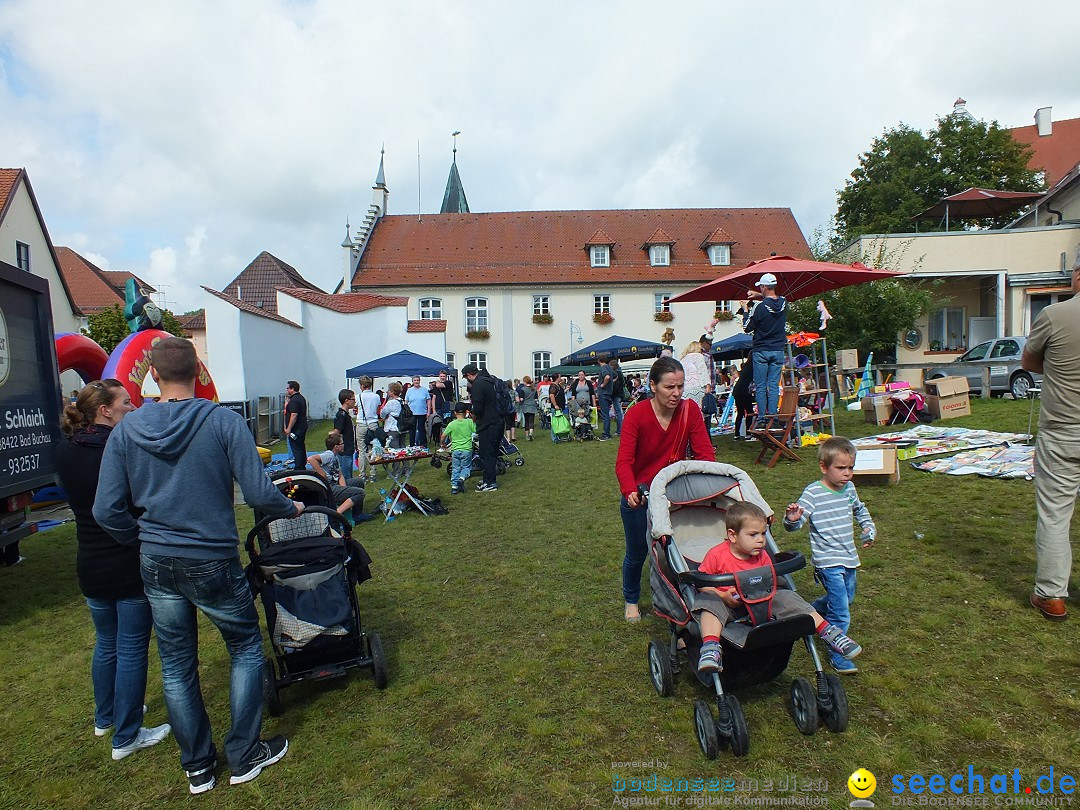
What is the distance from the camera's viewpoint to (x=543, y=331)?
36.3 meters

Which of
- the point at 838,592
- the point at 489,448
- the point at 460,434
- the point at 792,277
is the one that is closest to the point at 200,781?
the point at 838,592

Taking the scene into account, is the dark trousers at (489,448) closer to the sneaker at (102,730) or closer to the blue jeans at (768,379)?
the blue jeans at (768,379)

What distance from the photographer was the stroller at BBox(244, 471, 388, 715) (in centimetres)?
365

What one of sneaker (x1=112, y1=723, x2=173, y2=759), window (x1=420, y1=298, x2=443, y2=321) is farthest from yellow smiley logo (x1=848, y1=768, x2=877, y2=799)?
window (x1=420, y1=298, x2=443, y2=321)

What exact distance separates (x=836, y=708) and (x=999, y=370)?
16.4 metres

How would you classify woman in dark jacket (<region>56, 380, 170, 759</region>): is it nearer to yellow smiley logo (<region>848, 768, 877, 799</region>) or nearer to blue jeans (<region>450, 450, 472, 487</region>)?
yellow smiley logo (<region>848, 768, 877, 799</region>)

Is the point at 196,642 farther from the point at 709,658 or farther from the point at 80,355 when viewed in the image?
the point at 80,355

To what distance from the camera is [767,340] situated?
9430 mm

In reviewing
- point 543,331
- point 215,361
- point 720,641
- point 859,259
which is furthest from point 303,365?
point 720,641

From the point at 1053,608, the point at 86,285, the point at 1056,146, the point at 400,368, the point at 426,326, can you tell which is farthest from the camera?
the point at 86,285

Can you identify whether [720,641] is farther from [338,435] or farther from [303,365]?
[303,365]

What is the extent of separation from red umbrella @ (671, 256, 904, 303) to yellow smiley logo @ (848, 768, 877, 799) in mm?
7871

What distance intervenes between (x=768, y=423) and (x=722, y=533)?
243 inches

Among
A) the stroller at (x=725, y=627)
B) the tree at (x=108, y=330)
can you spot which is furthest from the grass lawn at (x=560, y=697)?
the tree at (x=108, y=330)
